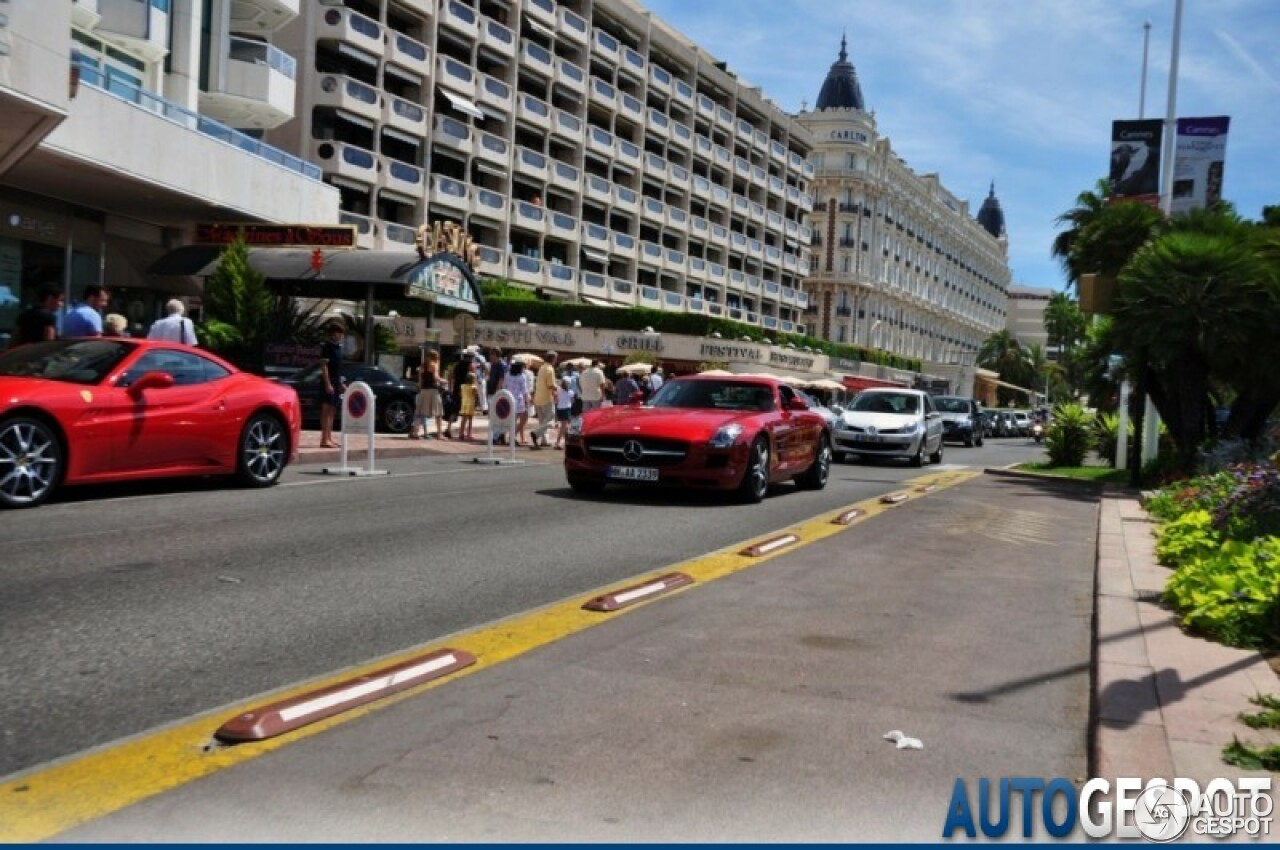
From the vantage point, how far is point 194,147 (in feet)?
73.6

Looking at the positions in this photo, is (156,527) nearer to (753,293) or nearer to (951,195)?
(753,293)

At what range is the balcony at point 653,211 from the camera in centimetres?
6675

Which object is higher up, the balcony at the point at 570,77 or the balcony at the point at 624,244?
the balcony at the point at 570,77

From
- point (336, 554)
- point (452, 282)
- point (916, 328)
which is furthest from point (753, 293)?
point (336, 554)

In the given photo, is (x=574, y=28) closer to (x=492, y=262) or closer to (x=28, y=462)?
(x=492, y=262)

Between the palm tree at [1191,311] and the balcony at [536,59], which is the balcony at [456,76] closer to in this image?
the balcony at [536,59]

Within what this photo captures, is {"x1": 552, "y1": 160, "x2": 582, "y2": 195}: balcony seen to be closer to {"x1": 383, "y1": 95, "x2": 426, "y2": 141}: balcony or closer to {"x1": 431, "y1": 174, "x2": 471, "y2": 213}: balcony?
{"x1": 431, "y1": 174, "x2": 471, "y2": 213}: balcony

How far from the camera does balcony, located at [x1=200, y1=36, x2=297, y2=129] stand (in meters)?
28.7

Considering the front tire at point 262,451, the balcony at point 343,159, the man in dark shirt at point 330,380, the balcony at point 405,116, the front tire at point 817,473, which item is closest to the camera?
the front tire at point 262,451

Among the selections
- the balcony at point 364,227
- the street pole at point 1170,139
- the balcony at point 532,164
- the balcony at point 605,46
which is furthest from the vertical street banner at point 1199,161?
the balcony at point 605,46

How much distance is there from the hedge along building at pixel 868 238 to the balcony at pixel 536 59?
4136 centimetres

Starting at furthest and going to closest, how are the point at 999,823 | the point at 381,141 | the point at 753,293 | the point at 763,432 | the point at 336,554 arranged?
the point at 753,293 < the point at 381,141 < the point at 763,432 < the point at 336,554 < the point at 999,823

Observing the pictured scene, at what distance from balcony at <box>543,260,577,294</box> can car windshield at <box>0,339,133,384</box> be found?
4718cm

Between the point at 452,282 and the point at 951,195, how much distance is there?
11620cm
